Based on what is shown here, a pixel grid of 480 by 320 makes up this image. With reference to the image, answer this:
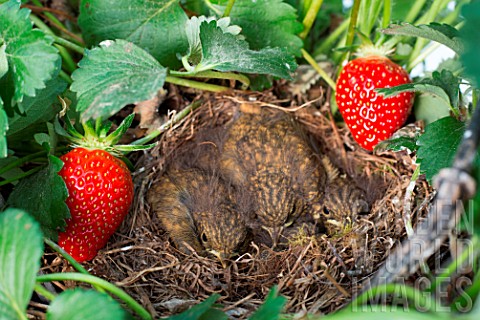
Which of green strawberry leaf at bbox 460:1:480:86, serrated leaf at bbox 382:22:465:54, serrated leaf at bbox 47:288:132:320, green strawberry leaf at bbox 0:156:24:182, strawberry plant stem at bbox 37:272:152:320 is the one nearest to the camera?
green strawberry leaf at bbox 460:1:480:86

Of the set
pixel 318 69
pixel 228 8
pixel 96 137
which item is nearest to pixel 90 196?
pixel 96 137

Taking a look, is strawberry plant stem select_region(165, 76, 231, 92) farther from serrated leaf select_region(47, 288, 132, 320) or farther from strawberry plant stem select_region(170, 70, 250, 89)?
serrated leaf select_region(47, 288, 132, 320)

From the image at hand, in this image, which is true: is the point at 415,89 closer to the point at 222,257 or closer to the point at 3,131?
the point at 222,257

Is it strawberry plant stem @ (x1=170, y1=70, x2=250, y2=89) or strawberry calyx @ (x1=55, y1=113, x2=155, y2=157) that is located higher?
strawberry plant stem @ (x1=170, y1=70, x2=250, y2=89)

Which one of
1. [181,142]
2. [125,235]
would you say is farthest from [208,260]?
[181,142]

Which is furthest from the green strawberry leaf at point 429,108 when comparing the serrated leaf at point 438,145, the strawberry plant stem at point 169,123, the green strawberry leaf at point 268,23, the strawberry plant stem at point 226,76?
the strawberry plant stem at point 169,123

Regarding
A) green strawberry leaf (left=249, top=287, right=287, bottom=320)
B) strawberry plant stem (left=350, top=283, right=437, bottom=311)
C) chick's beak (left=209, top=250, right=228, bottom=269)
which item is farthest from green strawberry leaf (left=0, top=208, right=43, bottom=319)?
chick's beak (left=209, top=250, right=228, bottom=269)
